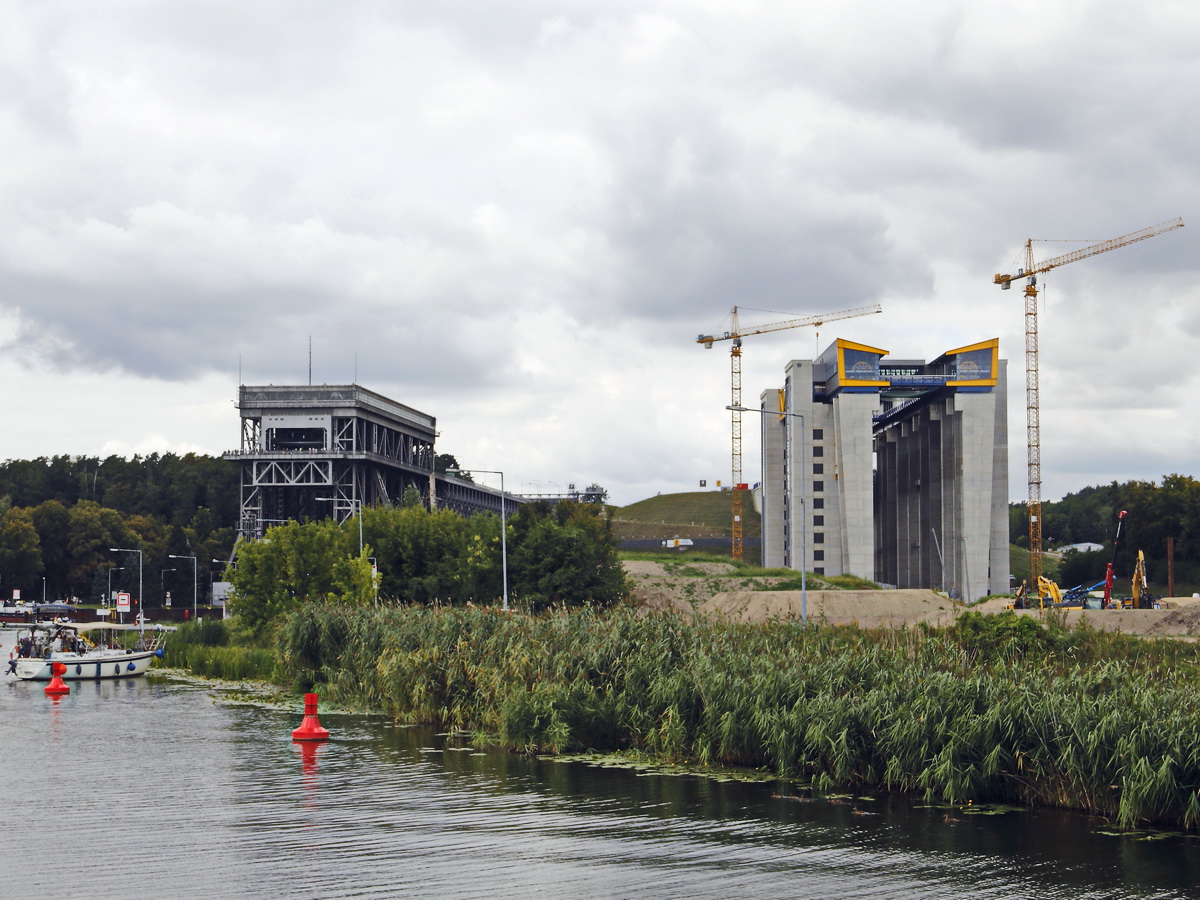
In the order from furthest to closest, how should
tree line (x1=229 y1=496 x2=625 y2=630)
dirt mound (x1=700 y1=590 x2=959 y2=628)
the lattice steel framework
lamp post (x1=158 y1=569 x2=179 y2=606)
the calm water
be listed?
lamp post (x1=158 y1=569 x2=179 y2=606)
the lattice steel framework
dirt mound (x1=700 y1=590 x2=959 y2=628)
tree line (x1=229 y1=496 x2=625 y2=630)
the calm water

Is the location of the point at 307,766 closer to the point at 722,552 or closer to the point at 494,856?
the point at 494,856

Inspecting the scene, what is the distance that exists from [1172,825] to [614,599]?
4831cm

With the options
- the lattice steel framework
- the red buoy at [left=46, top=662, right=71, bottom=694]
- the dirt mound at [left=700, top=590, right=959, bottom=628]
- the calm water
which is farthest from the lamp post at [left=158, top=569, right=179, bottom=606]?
the calm water

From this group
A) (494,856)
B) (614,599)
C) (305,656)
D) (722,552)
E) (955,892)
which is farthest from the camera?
(722,552)

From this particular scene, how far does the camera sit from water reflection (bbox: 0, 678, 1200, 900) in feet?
47.7

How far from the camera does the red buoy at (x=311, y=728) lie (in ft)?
94.8

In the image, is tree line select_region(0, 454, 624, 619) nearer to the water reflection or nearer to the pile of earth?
the pile of earth

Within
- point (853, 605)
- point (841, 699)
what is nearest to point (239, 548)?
point (853, 605)

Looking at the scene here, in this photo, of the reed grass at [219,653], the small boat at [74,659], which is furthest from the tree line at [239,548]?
the small boat at [74,659]

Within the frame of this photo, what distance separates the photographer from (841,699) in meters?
21.8

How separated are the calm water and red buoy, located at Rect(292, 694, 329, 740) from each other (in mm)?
2758

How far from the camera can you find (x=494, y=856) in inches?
624

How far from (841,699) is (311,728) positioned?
14.1m

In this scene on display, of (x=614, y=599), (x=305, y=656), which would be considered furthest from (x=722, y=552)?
(x=305, y=656)
